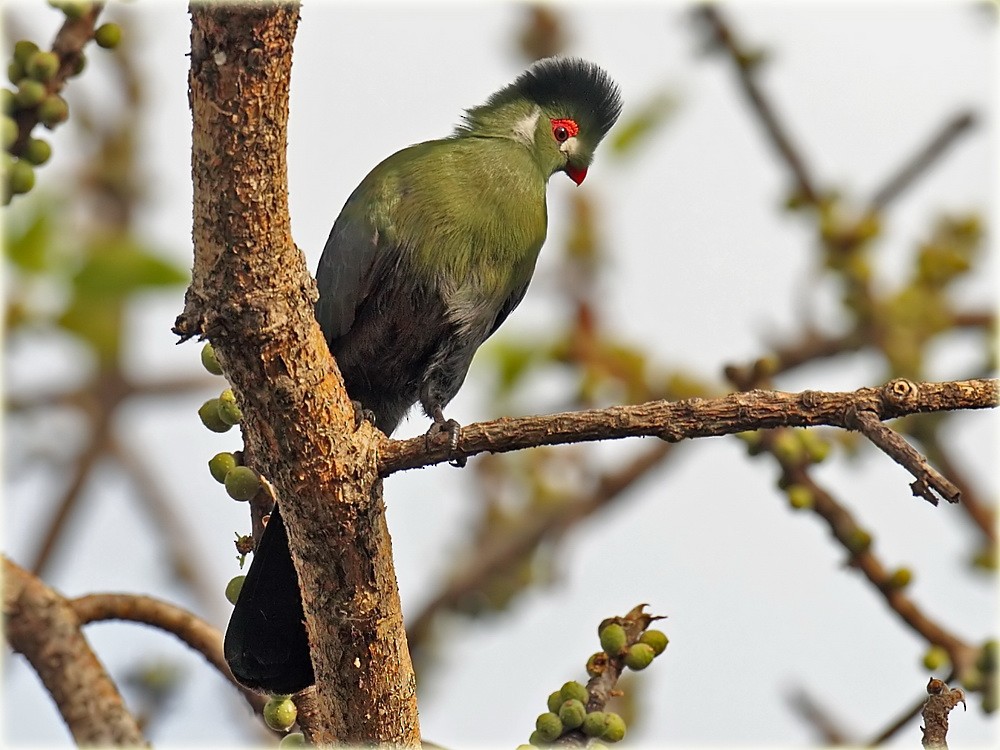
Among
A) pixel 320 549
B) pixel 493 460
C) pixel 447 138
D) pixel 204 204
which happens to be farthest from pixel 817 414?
pixel 493 460

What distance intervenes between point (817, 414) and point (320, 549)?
0.86m

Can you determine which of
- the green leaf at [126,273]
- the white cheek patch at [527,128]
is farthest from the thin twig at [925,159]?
the green leaf at [126,273]

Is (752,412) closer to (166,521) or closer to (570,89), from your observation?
(570,89)

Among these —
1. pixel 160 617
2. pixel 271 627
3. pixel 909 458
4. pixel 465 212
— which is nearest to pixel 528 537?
pixel 465 212

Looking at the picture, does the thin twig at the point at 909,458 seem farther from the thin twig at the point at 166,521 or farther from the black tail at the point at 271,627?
the thin twig at the point at 166,521

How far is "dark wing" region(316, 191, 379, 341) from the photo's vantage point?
2906mm

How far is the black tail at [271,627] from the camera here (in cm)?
247

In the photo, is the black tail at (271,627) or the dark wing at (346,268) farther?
the dark wing at (346,268)

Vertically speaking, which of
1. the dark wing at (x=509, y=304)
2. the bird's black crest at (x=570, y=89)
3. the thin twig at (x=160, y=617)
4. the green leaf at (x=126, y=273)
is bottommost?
the thin twig at (x=160, y=617)

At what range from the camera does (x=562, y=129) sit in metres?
3.49

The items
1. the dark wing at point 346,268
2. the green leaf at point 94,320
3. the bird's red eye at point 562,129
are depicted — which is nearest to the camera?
the green leaf at point 94,320

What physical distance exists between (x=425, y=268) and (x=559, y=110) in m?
0.83

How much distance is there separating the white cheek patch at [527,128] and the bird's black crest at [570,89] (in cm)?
5

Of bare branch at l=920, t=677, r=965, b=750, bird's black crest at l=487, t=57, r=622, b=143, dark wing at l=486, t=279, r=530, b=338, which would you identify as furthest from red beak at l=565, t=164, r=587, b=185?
bare branch at l=920, t=677, r=965, b=750
